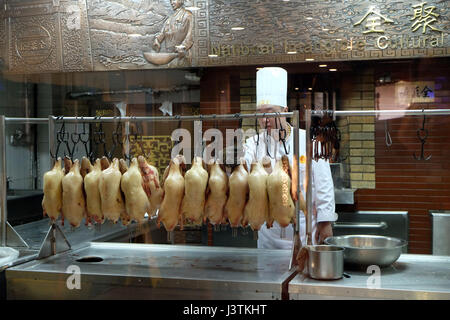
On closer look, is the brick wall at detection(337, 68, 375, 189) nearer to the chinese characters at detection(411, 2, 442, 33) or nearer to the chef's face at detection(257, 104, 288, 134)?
the chinese characters at detection(411, 2, 442, 33)

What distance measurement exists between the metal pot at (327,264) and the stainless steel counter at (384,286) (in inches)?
1.0

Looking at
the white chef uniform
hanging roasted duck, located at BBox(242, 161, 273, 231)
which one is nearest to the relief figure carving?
the white chef uniform

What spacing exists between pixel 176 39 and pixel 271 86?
90 cm

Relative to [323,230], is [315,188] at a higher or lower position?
higher

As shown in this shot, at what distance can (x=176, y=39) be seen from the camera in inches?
143

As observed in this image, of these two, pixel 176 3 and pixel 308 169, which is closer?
pixel 308 169

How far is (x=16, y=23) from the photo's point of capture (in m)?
3.92

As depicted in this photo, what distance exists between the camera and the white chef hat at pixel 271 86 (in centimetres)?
306

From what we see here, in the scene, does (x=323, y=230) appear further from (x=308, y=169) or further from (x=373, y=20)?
(x=373, y=20)

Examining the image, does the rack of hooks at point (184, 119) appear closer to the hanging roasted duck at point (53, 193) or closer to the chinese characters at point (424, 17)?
the hanging roasted duck at point (53, 193)

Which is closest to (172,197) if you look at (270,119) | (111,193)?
(111,193)

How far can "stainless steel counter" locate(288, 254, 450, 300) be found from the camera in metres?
1.84
